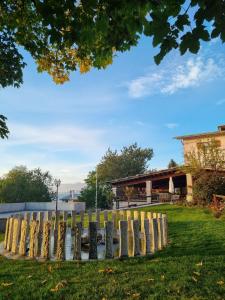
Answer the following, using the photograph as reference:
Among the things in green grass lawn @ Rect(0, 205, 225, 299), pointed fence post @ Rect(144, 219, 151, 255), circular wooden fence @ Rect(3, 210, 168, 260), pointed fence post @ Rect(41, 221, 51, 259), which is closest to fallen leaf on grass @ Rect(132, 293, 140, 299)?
green grass lawn @ Rect(0, 205, 225, 299)

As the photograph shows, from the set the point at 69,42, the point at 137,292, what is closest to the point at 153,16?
the point at 69,42

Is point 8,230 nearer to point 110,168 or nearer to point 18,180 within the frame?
point 18,180

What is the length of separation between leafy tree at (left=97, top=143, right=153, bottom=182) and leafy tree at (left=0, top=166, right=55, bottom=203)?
41.9 ft

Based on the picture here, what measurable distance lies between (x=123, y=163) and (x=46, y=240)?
56.7 metres

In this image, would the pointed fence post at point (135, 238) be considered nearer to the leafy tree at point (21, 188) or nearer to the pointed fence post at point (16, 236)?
the pointed fence post at point (16, 236)

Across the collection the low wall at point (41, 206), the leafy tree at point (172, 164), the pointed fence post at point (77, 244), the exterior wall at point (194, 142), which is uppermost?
the leafy tree at point (172, 164)

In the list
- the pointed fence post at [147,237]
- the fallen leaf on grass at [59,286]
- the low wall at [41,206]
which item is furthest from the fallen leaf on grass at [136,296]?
the low wall at [41,206]

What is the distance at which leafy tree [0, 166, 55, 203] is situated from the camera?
5397 centimetres

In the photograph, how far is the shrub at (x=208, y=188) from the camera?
81.4ft

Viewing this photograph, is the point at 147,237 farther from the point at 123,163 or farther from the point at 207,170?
the point at 123,163

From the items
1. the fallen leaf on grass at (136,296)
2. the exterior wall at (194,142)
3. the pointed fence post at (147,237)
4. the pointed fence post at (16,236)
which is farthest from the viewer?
the exterior wall at (194,142)

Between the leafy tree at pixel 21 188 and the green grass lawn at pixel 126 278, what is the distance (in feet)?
155

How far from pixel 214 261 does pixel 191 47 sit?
5419 mm

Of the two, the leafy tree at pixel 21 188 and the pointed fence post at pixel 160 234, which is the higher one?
the leafy tree at pixel 21 188
